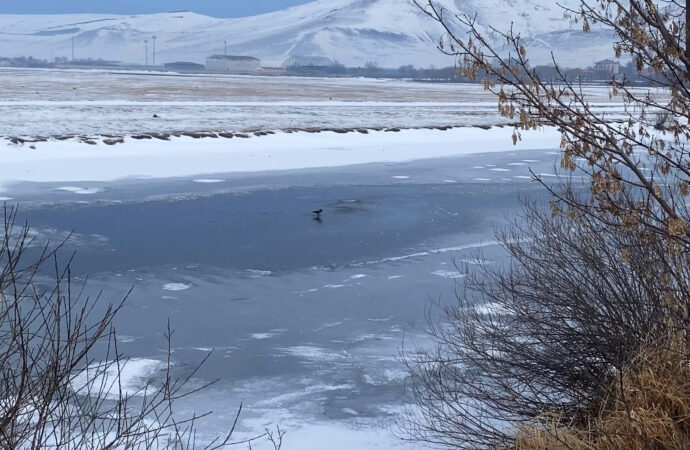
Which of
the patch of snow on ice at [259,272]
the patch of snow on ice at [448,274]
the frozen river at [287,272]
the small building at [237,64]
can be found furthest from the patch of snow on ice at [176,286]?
the small building at [237,64]

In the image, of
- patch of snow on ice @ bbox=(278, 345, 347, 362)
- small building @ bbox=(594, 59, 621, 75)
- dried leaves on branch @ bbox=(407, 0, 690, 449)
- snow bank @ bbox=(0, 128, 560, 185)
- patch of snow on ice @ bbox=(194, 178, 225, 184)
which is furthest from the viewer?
snow bank @ bbox=(0, 128, 560, 185)

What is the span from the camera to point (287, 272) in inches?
544

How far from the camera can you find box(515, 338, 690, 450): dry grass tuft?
5449 millimetres

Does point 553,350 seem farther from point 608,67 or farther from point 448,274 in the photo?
point 448,274

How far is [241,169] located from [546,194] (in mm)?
9267

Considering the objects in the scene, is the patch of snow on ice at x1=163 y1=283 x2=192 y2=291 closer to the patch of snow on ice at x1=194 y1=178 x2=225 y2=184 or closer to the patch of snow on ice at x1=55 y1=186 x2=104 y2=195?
the patch of snow on ice at x1=55 y1=186 x2=104 y2=195

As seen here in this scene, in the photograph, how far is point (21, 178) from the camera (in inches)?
942

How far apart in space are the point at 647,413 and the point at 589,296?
231 cm

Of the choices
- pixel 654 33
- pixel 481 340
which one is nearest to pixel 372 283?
pixel 481 340

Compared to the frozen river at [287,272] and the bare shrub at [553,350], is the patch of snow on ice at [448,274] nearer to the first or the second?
the frozen river at [287,272]

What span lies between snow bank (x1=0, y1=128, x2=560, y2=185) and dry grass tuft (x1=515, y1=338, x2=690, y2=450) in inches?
770

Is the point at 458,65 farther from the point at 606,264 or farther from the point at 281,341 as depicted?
the point at 281,341

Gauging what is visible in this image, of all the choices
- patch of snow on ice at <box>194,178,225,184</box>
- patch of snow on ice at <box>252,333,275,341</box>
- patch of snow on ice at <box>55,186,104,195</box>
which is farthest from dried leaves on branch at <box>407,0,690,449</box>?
patch of snow on ice at <box>194,178,225,184</box>

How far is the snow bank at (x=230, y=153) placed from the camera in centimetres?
2588
